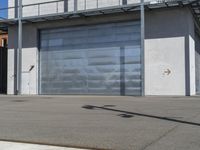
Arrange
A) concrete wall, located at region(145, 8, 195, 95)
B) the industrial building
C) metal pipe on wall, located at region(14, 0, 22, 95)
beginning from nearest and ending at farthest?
concrete wall, located at region(145, 8, 195, 95) → the industrial building → metal pipe on wall, located at region(14, 0, 22, 95)

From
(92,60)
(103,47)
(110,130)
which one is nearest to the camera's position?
(110,130)

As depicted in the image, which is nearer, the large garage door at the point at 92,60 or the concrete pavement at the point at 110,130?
the concrete pavement at the point at 110,130

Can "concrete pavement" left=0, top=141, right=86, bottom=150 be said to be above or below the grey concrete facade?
below

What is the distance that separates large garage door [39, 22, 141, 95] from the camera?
95.3 feet

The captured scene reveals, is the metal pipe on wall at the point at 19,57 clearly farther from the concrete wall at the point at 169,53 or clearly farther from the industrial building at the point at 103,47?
the concrete wall at the point at 169,53

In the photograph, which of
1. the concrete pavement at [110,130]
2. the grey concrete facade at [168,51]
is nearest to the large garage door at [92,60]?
the grey concrete facade at [168,51]

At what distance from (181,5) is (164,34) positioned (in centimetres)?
236

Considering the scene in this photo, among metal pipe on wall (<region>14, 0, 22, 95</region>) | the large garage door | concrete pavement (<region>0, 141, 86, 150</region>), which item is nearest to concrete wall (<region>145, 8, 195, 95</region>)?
the large garage door

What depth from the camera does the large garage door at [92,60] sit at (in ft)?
95.3

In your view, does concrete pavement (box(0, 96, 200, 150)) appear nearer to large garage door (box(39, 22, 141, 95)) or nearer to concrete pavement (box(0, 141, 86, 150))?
concrete pavement (box(0, 141, 86, 150))

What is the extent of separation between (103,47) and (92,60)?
1.40 meters

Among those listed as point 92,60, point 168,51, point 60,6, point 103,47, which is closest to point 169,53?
point 168,51

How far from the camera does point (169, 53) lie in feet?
89.5

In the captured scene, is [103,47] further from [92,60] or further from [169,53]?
[169,53]
